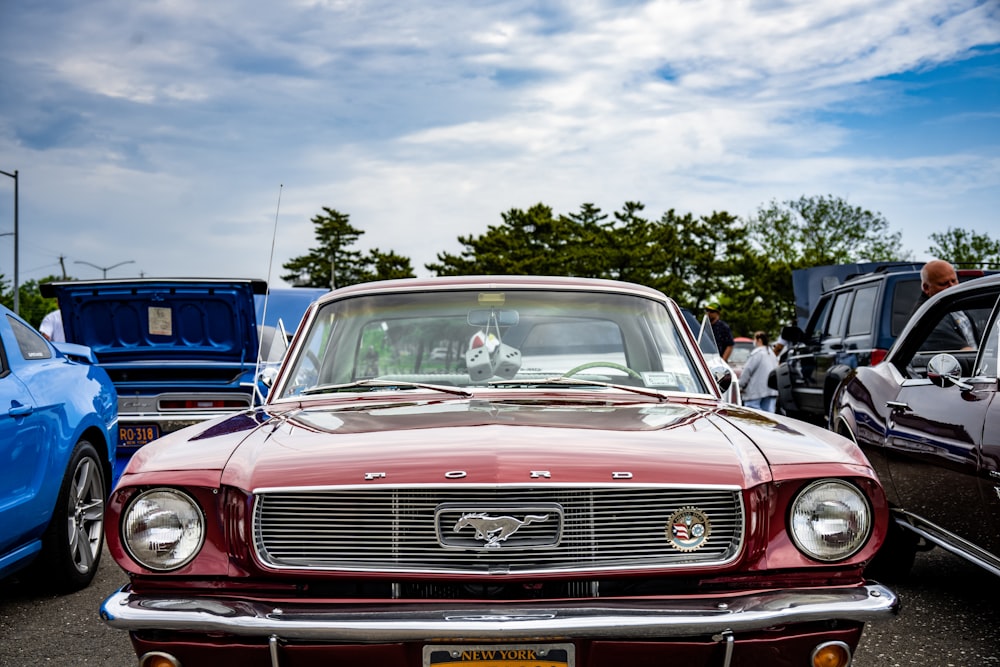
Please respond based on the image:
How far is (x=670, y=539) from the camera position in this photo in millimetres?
2850

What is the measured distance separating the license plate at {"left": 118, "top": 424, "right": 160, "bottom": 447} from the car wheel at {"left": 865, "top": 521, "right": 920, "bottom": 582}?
5.47 meters

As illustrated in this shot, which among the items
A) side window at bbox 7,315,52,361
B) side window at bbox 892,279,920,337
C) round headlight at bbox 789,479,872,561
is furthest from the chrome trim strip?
side window at bbox 892,279,920,337

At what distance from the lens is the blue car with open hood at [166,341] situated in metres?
8.67

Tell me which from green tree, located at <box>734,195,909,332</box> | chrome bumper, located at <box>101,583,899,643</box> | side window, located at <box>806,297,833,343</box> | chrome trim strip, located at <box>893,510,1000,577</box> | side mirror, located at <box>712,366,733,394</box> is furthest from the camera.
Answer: green tree, located at <box>734,195,909,332</box>

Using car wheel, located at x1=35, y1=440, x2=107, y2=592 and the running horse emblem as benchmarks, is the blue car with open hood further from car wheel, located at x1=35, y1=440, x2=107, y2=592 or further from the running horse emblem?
the running horse emblem

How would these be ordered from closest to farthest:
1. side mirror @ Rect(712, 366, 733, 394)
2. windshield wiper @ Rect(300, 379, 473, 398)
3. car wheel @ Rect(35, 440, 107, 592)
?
windshield wiper @ Rect(300, 379, 473, 398) → side mirror @ Rect(712, 366, 733, 394) → car wheel @ Rect(35, 440, 107, 592)

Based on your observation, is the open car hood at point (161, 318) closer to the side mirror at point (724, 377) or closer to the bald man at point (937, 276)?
the side mirror at point (724, 377)

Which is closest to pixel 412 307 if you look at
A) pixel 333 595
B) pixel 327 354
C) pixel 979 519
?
pixel 327 354

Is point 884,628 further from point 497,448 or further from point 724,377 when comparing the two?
point 497,448

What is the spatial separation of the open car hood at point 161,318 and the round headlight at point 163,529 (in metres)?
6.00

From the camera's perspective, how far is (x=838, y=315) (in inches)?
429

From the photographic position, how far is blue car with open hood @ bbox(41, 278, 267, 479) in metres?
8.67

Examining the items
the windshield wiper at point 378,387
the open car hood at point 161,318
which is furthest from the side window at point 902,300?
the windshield wiper at point 378,387

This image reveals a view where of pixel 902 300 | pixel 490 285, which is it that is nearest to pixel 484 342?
pixel 490 285
